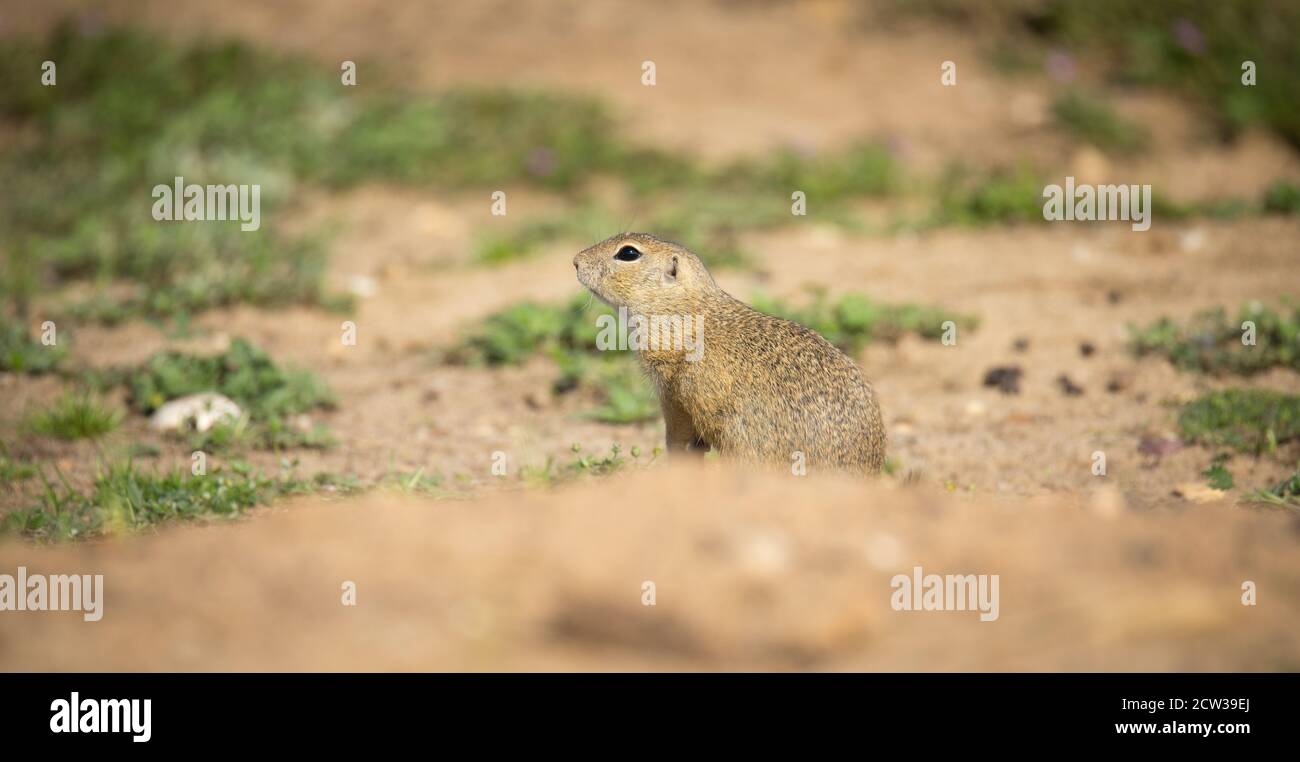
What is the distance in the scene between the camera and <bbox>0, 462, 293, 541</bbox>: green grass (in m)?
4.30

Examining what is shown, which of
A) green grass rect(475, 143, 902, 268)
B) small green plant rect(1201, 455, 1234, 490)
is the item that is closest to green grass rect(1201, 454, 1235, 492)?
small green plant rect(1201, 455, 1234, 490)

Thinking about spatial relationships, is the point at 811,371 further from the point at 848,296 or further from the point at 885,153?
the point at 885,153

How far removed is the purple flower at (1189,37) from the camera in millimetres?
9555

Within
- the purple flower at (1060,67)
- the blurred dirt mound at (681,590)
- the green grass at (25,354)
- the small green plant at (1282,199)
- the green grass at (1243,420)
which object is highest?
the purple flower at (1060,67)

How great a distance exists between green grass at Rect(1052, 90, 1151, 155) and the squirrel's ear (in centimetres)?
524

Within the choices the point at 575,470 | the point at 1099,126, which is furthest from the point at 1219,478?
the point at 1099,126

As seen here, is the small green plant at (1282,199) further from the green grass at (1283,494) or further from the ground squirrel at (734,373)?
the ground squirrel at (734,373)

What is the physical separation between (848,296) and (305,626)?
3957 millimetres

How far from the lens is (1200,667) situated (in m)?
2.74

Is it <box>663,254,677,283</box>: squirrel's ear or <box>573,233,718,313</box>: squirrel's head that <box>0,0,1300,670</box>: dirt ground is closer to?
<box>573,233,718,313</box>: squirrel's head

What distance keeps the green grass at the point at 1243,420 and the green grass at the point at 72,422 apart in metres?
4.17

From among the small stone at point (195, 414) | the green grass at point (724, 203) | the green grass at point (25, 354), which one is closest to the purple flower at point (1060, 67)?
the green grass at point (724, 203)

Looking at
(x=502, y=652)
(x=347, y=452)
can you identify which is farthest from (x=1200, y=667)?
(x=347, y=452)

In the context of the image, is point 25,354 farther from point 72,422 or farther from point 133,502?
point 133,502
